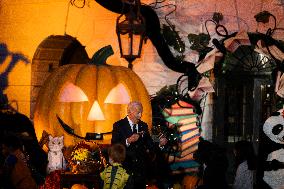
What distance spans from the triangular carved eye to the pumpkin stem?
5.74 feet

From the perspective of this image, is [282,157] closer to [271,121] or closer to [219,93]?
[271,121]

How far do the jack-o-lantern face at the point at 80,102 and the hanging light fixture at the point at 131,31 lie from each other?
1.55 feet

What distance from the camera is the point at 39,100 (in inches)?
409

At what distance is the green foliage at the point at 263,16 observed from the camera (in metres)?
11.0

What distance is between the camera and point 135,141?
866 centimetres

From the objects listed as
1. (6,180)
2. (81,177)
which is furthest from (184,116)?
(6,180)

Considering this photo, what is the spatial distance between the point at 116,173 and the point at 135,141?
1.04m

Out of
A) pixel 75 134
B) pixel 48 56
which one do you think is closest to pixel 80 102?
pixel 75 134

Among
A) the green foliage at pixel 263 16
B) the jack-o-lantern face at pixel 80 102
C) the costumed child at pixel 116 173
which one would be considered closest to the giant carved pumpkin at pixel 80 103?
the jack-o-lantern face at pixel 80 102

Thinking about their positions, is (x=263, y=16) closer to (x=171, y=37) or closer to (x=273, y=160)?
(x=171, y=37)

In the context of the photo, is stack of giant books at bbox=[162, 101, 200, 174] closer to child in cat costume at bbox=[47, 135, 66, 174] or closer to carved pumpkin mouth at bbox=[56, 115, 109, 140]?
carved pumpkin mouth at bbox=[56, 115, 109, 140]

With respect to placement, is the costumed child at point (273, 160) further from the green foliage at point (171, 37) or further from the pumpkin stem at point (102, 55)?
the pumpkin stem at point (102, 55)

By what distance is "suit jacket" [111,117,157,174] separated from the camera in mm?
8672

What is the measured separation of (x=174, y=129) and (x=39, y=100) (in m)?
2.63
